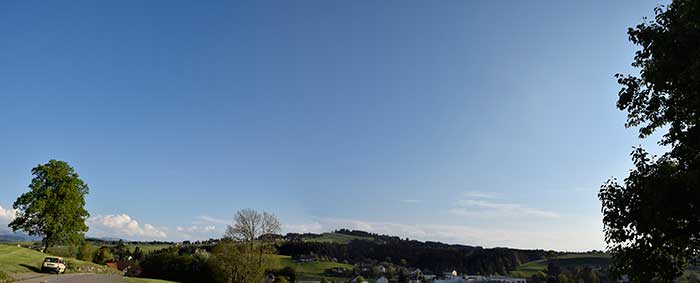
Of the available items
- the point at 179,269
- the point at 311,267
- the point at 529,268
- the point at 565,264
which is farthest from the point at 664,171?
the point at 529,268

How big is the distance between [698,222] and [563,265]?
6056 inches

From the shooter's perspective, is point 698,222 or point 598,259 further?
point 598,259

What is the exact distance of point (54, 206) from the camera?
1855 inches

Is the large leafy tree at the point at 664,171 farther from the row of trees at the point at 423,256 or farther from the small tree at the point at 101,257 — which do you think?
the row of trees at the point at 423,256

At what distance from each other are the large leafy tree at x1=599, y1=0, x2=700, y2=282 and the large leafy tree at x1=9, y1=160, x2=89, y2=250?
49.9 meters

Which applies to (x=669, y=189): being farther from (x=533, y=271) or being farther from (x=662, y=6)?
(x=533, y=271)

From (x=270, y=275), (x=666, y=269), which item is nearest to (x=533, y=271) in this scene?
(x=270, y=275)

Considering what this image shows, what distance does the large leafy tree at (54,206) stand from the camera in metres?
46.2

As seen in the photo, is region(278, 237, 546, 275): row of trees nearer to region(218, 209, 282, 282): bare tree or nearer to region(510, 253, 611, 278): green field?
region(510, 253, 611, 278): green field

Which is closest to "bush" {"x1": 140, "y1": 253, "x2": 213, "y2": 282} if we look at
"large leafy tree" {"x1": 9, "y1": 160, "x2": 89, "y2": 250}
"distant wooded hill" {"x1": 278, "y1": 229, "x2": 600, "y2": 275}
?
"large leafy tree" {"x1": 9, "y1": 160, "x2": 89, "y2": 250}

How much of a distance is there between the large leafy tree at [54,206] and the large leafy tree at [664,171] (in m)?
49.9

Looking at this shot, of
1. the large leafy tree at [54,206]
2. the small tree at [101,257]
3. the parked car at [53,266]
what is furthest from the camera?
the small tree at [101,257]

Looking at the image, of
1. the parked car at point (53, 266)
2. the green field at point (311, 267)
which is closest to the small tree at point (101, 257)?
the parked car at point (53, 266)

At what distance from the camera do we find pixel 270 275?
7644cm
